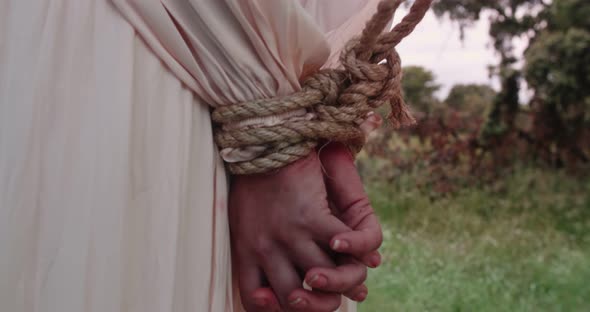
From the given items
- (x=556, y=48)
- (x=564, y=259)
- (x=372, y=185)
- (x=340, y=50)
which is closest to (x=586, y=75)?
(x=556, y=48)

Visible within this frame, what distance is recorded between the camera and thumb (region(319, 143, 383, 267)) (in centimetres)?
64

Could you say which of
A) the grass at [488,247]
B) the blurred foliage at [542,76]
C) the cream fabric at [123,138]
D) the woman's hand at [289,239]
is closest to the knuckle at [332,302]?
the woman's hand at [289,239]

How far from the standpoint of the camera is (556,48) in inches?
137

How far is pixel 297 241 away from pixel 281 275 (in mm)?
41

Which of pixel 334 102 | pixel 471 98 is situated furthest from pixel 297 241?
pixel 471 98

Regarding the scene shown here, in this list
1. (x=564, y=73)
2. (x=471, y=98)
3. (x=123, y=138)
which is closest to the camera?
(x=123, y=138)

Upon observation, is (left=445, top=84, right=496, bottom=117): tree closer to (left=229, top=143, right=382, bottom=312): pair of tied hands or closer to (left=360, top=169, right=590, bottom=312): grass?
(left=360, top=169, right=590, bottom=312): grass

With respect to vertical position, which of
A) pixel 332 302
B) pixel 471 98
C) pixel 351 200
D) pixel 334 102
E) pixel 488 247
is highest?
pixel 471 98

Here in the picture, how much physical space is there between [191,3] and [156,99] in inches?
4.1

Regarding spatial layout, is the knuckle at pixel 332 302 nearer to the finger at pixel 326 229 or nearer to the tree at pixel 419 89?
the finger at pixel 326 229

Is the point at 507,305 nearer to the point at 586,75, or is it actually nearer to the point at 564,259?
the point at 564,259

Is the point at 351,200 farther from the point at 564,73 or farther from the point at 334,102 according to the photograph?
the point at 564,73

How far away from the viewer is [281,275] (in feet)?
2.10

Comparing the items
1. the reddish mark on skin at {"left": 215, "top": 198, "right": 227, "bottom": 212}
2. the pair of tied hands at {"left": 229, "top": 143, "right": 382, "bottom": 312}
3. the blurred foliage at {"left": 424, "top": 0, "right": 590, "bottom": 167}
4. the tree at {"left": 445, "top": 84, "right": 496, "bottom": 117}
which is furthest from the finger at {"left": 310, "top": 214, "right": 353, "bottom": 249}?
the tree at {"left": 445, "top": 84, "right": 496, "bottom": 117}
